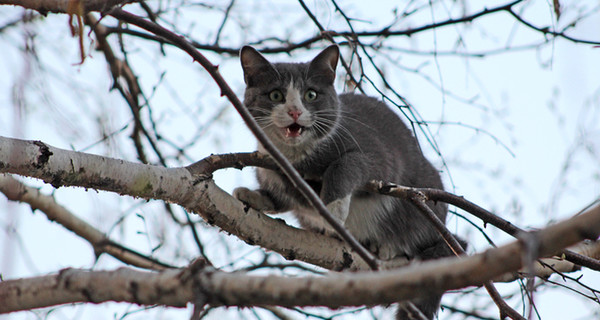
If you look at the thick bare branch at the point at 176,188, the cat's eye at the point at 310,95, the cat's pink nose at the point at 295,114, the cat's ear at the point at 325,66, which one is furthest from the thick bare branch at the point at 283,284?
the cat's ear at the point at 325,66

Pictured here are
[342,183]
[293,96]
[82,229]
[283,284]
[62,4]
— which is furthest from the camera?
[82,229]

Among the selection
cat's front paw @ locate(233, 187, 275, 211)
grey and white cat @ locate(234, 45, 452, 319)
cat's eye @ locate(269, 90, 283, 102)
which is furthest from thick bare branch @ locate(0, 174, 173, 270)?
cat's eye @ locate(269, 90, 283, 102)

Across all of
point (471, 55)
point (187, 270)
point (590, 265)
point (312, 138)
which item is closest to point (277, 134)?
point (312, 138)

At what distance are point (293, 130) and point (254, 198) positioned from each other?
0.43 metres

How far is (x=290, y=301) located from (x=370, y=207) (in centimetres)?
222

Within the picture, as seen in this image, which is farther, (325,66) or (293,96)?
(325,66)

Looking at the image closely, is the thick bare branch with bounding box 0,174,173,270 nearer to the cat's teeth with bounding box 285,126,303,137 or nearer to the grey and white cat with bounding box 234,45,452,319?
the grey and white cat with bounding box 234,45,452,319

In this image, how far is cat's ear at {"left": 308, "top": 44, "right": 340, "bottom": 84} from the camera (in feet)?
11.1

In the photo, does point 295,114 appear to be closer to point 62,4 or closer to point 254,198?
point 254,198

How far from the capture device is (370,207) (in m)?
3.34

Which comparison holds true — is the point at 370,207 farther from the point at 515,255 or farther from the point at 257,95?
the point at 515,255

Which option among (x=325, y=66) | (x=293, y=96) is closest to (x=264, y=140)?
(x=293, y=96)

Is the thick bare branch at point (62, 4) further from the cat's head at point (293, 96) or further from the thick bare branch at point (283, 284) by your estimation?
the cat's head at point (293, 96)

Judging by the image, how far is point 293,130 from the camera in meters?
3.15
